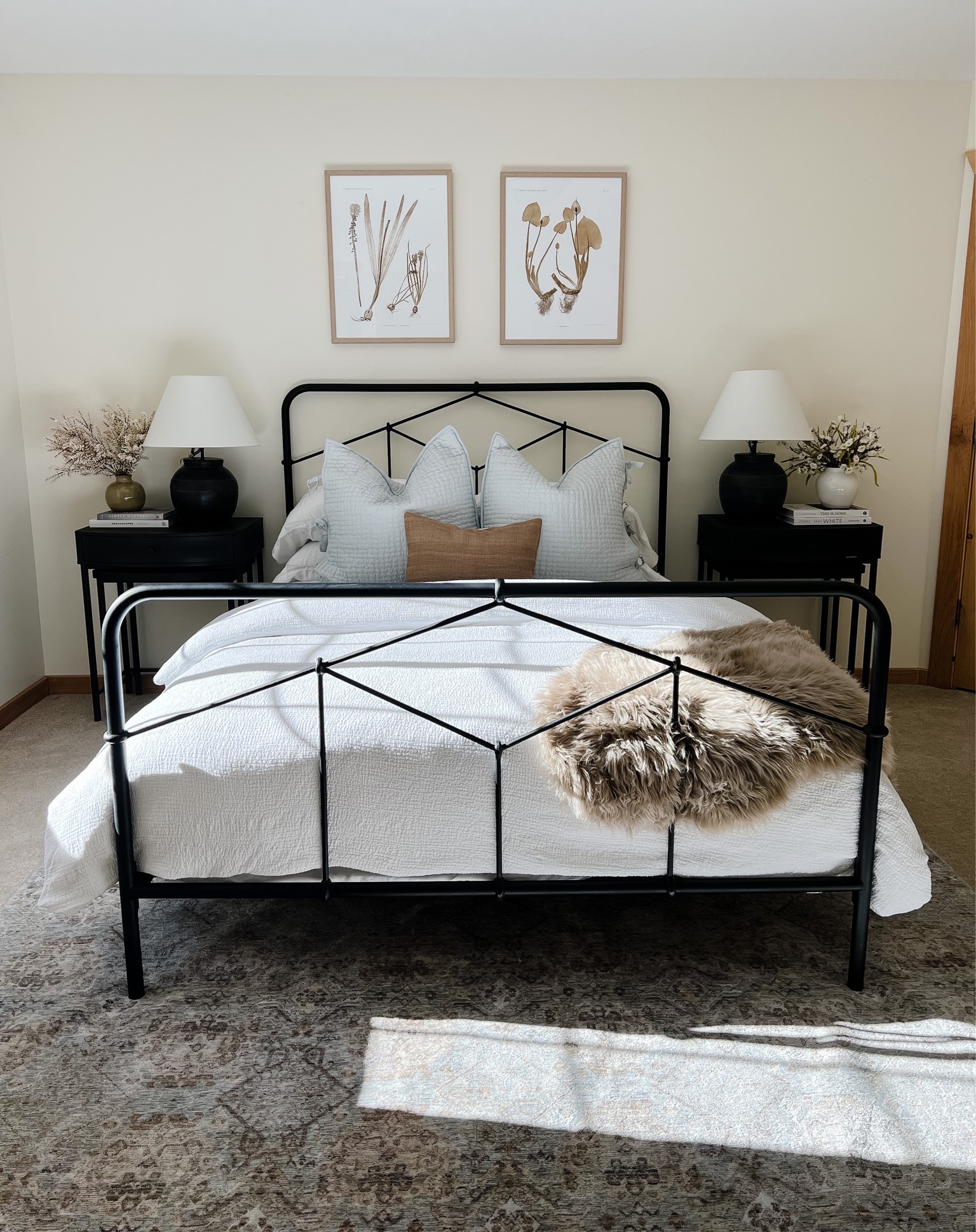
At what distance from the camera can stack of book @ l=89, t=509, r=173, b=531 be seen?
345 centimetres

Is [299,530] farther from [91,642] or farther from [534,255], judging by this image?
[534,255]

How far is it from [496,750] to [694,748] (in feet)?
1.19

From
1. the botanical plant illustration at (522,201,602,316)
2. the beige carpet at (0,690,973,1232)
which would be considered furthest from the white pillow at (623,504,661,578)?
the beige carpet at (0,690,973,1232)

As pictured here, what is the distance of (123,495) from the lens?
3527 mm

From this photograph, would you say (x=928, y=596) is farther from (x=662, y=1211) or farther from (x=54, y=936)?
(x=54, y=936)

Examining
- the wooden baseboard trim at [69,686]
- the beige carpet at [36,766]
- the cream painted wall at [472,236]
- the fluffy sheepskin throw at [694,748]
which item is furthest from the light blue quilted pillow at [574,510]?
the wooden baseboard trim at [69,686]

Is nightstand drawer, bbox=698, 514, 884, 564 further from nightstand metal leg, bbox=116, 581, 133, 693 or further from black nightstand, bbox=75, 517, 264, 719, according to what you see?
nightstand metal leg, bbox=116, 581, 133, 693

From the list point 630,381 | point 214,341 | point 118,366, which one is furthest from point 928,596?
point 118,366

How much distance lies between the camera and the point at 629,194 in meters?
3.59

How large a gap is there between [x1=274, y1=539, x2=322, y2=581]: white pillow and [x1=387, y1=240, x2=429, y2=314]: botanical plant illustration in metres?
1.06

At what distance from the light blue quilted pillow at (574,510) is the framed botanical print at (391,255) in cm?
82

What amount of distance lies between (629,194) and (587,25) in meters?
0.66

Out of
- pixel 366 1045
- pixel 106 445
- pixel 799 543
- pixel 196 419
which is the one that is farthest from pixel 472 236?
pixel 366 1045

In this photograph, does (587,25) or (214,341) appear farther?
(214,341)
